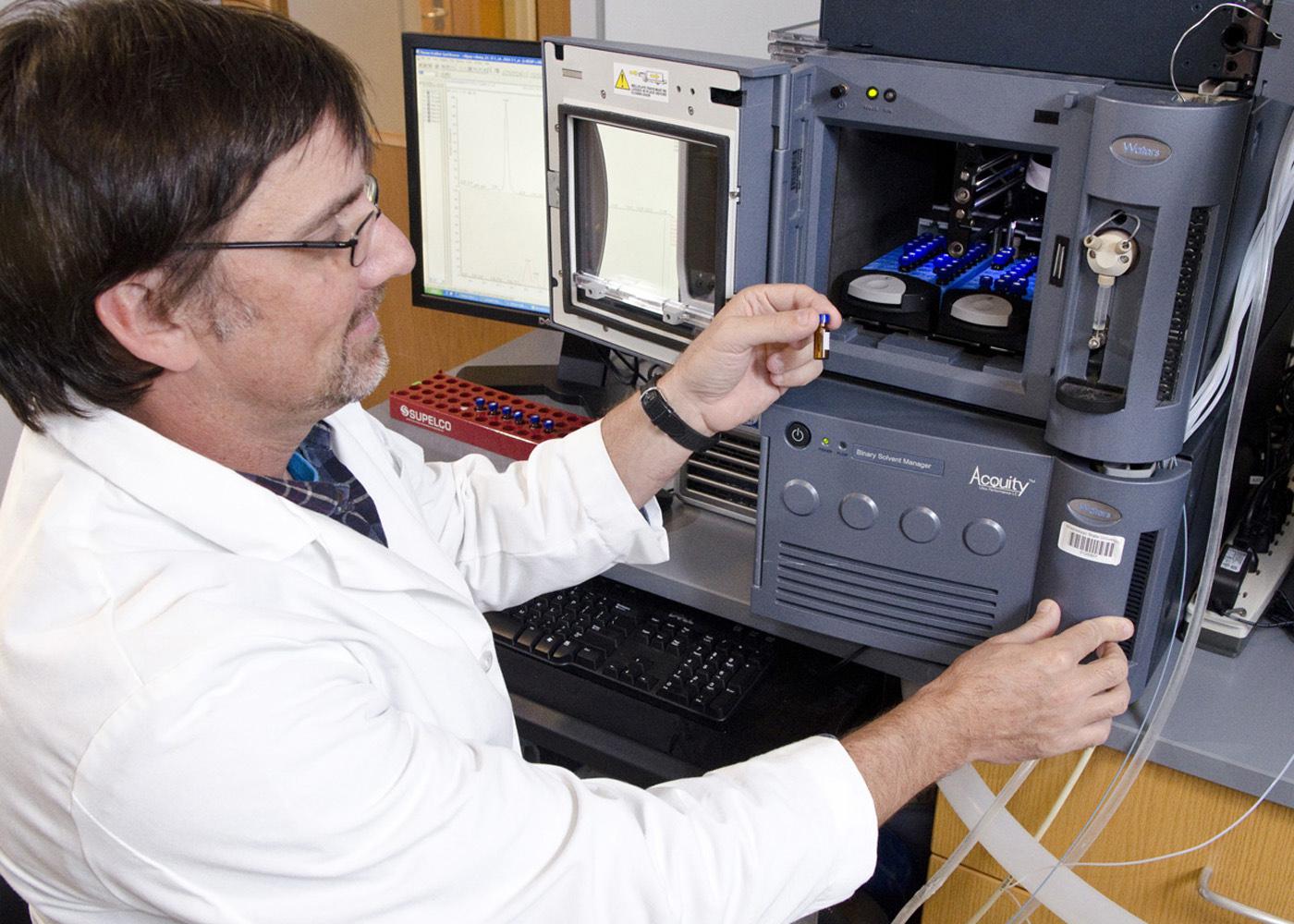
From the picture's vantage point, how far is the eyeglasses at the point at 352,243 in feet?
2.73

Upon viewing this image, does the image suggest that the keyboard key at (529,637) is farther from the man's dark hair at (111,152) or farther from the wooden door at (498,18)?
the wooden door at (498,18)

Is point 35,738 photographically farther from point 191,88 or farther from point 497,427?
point 497,427

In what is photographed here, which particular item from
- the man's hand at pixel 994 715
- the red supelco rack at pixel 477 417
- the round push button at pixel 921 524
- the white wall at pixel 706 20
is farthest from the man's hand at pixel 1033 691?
the white wall at pixel 706 20

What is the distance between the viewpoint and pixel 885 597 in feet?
3.63

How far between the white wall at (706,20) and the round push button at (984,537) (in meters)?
0.95

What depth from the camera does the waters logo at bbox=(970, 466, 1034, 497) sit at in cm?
100

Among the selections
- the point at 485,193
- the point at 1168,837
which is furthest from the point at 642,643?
the point at 485,193

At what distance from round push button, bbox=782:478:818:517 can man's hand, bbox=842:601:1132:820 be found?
201 millimetres

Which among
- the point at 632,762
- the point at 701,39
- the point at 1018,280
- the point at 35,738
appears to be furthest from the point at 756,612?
the point at 701,39

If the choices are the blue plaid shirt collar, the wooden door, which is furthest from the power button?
the wooden door

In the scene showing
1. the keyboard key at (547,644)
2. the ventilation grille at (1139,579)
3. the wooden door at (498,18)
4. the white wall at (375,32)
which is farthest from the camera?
the white wall at (375,32)

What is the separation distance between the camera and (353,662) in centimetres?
87

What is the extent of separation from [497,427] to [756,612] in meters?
0.49

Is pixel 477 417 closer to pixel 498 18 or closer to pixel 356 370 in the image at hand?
pixel 356 370
